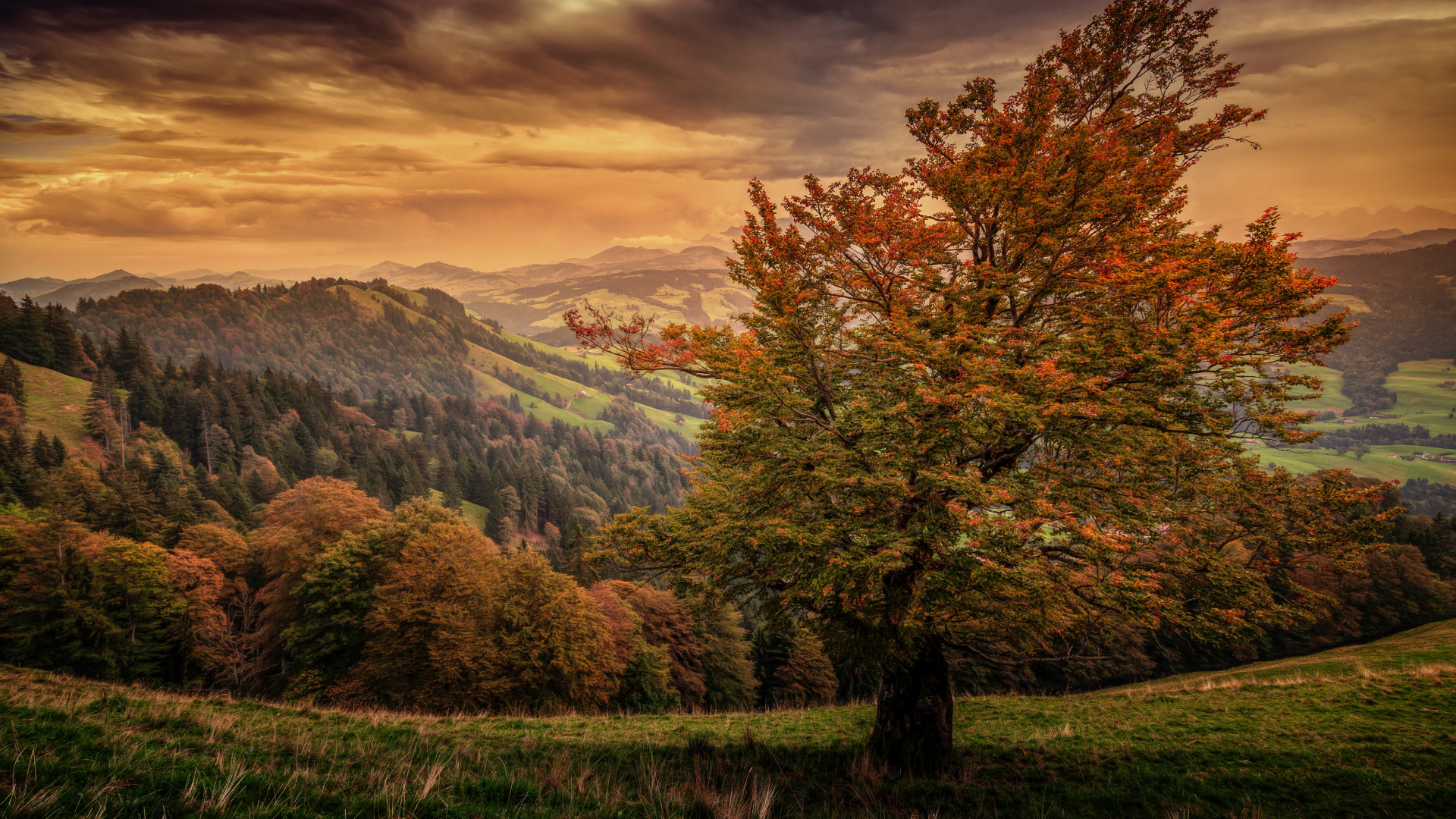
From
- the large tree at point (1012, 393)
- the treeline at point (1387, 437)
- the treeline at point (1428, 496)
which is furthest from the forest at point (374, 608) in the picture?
the treeline at point (1387, 437)

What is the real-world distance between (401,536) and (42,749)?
119 ft

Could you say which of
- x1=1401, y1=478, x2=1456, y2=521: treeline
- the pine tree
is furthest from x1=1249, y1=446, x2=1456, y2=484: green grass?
the pine tree

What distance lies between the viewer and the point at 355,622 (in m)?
33.4

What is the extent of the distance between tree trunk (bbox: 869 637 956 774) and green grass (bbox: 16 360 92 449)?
113 metres

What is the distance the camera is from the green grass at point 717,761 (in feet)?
17.6

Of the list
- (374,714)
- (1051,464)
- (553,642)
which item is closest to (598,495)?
(553,642)

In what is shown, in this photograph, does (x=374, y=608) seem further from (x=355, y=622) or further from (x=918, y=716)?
(x=918, y=716)

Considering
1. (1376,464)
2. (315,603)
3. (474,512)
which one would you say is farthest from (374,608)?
(1376,464)

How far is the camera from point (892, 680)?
1151cm

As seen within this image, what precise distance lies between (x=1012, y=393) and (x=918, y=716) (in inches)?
298

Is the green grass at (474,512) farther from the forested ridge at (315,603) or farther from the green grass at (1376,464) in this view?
the green grass at (1376,464)

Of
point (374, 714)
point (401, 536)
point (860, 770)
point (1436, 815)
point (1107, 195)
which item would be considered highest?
point (1107, 195)

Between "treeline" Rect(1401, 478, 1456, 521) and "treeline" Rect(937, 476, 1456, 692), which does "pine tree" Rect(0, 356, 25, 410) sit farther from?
"treeline" Rect(1401, 478, 1456, 521)

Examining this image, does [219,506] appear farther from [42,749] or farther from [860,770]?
[860,770]
